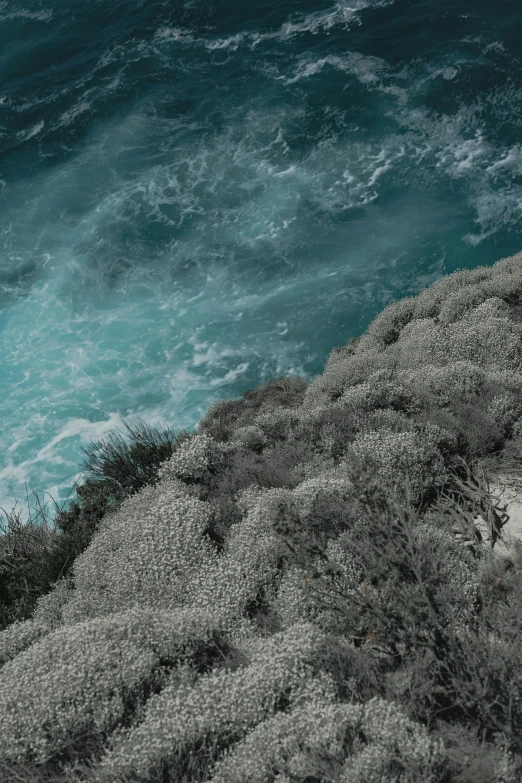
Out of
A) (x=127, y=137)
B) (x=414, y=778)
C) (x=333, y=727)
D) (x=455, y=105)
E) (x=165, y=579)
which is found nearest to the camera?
(x=414, y=778)

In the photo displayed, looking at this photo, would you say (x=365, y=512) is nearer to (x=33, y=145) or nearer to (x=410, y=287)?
(x=410, y=287)

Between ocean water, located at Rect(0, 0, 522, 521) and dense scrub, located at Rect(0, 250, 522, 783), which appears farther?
ocean water, located at Rect(0, 0, 522, 521)

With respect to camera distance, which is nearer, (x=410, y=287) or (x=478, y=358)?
(x=478, y=358)

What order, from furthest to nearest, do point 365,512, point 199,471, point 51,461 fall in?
point 51,461, point 199,471, point 365,512

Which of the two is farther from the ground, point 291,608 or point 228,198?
point 228,198

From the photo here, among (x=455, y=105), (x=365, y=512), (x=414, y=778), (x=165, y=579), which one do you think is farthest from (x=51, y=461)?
(x=455, y=105)
